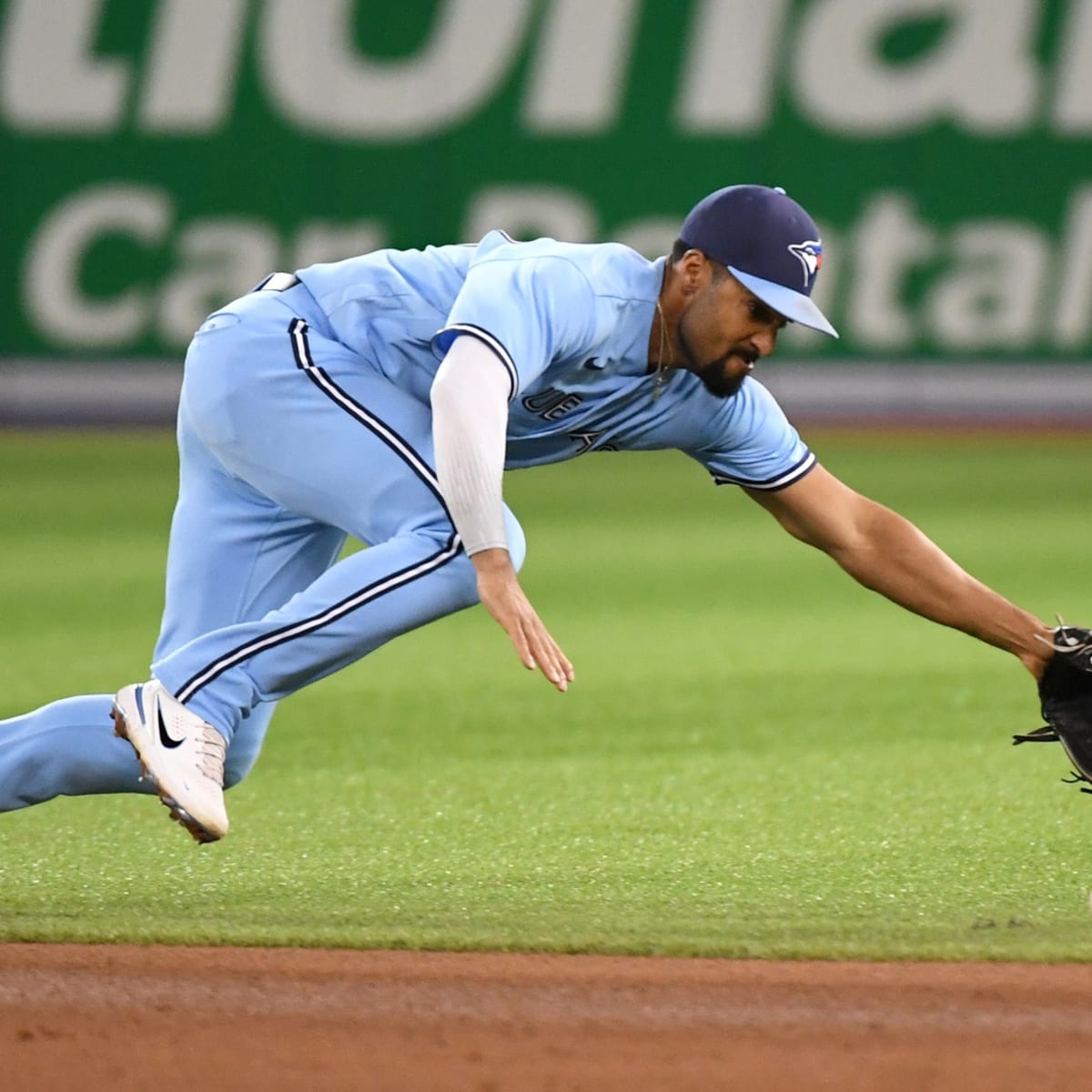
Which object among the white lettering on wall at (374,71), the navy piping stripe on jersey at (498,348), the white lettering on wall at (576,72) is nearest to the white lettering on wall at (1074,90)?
the white lettering on wall at (576,72)

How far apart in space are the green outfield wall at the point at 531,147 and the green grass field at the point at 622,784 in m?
6.51

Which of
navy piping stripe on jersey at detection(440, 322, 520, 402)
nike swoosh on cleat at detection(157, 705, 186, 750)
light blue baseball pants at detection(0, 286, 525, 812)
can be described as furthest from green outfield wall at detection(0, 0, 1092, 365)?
nike swoosh on cleat at detection(157, 705, 186, 750)

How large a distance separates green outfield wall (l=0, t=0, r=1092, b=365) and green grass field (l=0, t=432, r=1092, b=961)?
6505mm

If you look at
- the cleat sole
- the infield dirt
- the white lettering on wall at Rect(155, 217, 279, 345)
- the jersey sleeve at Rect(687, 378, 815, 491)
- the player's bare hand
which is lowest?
the white lettering on wall at Rect(155, 217, 279, 345)

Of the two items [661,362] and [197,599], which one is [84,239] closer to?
[197,599]

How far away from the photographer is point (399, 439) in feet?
13.8

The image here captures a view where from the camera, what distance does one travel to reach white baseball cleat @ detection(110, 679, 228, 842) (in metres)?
3.96

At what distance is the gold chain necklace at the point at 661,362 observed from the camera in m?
4.23

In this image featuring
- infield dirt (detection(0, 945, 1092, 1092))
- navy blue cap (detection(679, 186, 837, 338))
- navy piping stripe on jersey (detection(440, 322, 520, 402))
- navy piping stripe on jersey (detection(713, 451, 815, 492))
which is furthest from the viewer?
navy piping stripe on jersey (detection(713, 451, 815, 492))

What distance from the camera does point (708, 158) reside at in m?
18.5

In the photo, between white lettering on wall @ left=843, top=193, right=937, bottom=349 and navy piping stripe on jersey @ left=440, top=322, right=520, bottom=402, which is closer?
navy piping stripe on jersey @ left=440, top=322, right=520, bottom=402

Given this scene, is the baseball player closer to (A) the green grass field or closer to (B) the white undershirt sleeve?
(B) the white undershirt sleeve

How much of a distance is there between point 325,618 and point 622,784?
2.25 metres

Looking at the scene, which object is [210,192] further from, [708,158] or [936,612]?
[936,612]
